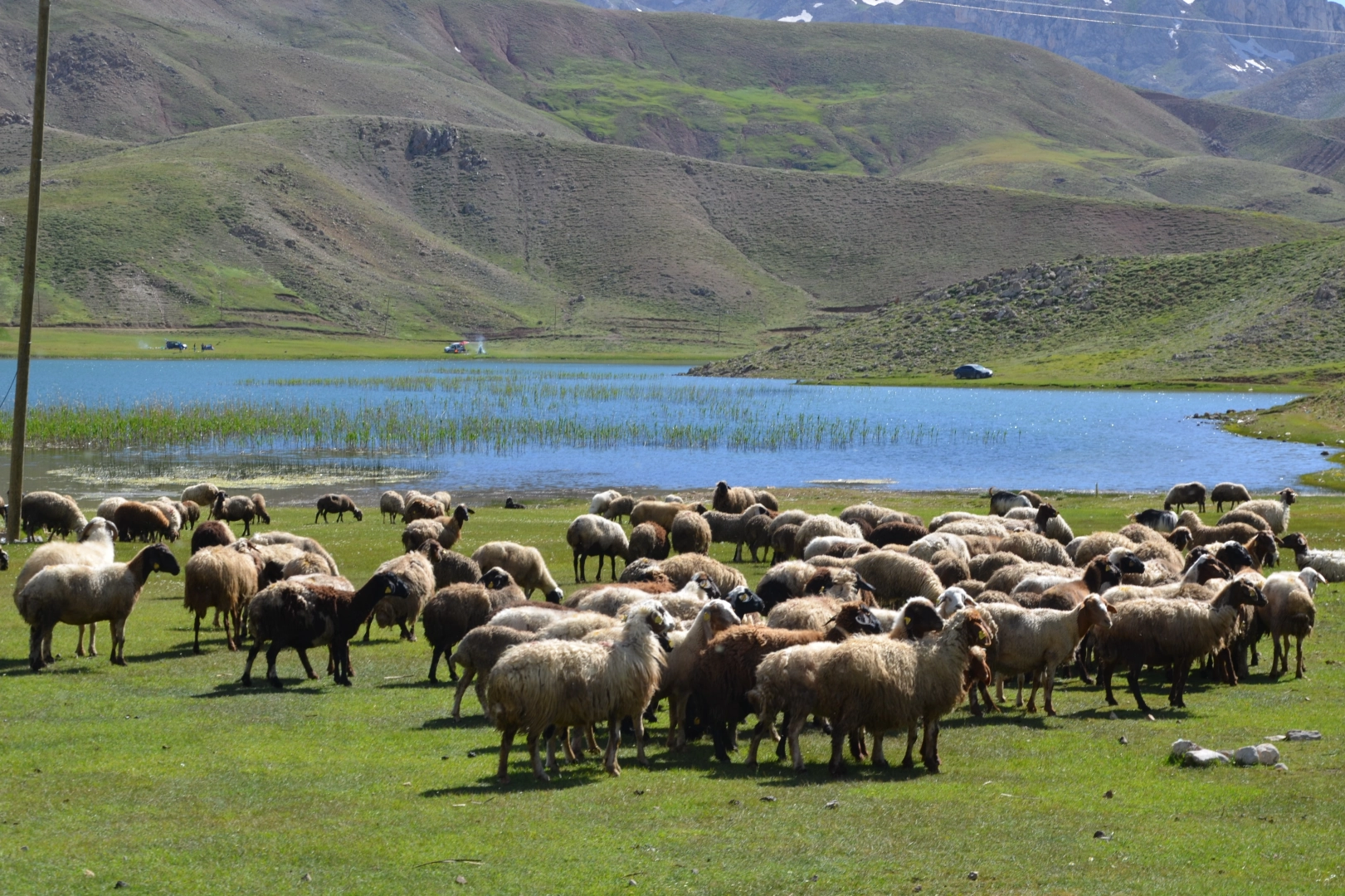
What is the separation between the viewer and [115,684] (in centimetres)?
1534

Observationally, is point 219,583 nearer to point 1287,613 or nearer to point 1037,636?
point 1037,636

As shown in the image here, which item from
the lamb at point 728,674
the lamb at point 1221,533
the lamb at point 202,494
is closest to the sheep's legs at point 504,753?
the lamb at point 728,674

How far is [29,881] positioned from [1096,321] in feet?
399

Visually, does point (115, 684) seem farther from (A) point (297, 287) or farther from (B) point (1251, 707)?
(A) point (297, 287)

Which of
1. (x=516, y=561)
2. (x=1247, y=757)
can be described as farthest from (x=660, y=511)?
(x=1247, y=757)

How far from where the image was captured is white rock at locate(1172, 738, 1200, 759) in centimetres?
1187

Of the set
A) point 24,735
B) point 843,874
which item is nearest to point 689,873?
point 843,874

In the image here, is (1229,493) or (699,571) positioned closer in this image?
(699,571)

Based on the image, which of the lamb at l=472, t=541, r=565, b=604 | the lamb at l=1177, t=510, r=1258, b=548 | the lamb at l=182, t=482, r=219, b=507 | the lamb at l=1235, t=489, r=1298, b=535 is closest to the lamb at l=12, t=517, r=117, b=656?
the lamb at l=472, t=541, r=565, b=604

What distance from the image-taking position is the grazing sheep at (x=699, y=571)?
1875 centimetres

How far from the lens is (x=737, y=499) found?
32562 mm

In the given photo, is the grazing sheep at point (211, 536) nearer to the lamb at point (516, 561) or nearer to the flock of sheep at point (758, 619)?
the flock of sheep at point (758, 619)

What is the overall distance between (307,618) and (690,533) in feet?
40.5

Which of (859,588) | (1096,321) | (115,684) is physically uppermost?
(1096,321)
